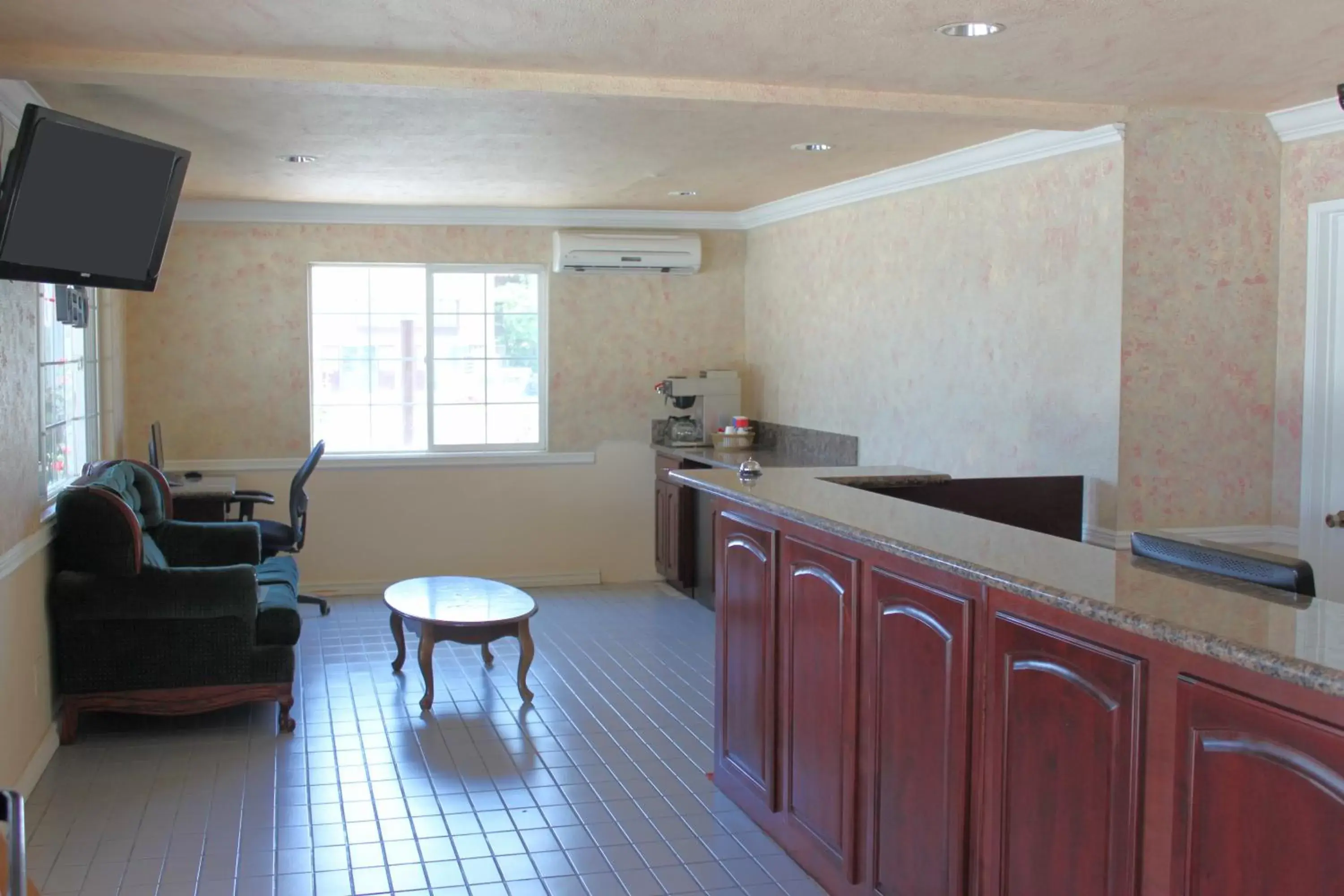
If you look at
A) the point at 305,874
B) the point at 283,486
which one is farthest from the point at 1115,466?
the point at 283,486

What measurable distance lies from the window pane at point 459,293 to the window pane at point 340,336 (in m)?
0.48

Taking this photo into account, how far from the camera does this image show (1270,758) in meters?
1.83

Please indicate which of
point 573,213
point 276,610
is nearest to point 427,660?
point 276,610

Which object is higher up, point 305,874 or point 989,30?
point 989,30

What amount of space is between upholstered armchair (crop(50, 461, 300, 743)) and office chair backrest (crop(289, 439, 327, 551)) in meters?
1.60

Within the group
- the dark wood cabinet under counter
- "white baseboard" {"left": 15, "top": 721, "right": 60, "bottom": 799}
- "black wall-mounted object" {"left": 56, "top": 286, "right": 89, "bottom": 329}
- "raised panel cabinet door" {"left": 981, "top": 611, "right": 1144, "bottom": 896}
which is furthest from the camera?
"black wall-mounted object" {"left": 56, "top": 286, "right": 89, "bottom": 329}

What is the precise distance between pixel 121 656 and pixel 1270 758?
4.20 meters

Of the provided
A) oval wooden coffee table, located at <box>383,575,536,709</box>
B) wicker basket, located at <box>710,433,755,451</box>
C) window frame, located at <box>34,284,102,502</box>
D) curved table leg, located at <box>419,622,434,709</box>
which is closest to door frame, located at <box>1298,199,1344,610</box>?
oval wooden coffee table, located at <box>383,575,536,709</box>

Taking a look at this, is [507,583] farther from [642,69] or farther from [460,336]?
[642,69]

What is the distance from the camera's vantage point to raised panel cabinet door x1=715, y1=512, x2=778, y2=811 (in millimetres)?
3662

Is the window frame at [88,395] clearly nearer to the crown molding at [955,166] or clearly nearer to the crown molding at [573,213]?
the crown molding at [573,213]

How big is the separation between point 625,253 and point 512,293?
0.82m

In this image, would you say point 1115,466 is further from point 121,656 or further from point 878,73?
point 121,656

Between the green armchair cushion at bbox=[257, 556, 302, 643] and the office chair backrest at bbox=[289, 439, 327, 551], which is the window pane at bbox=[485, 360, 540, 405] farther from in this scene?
the green armchair cushion at bbox=[257, 556, 302, 643]
